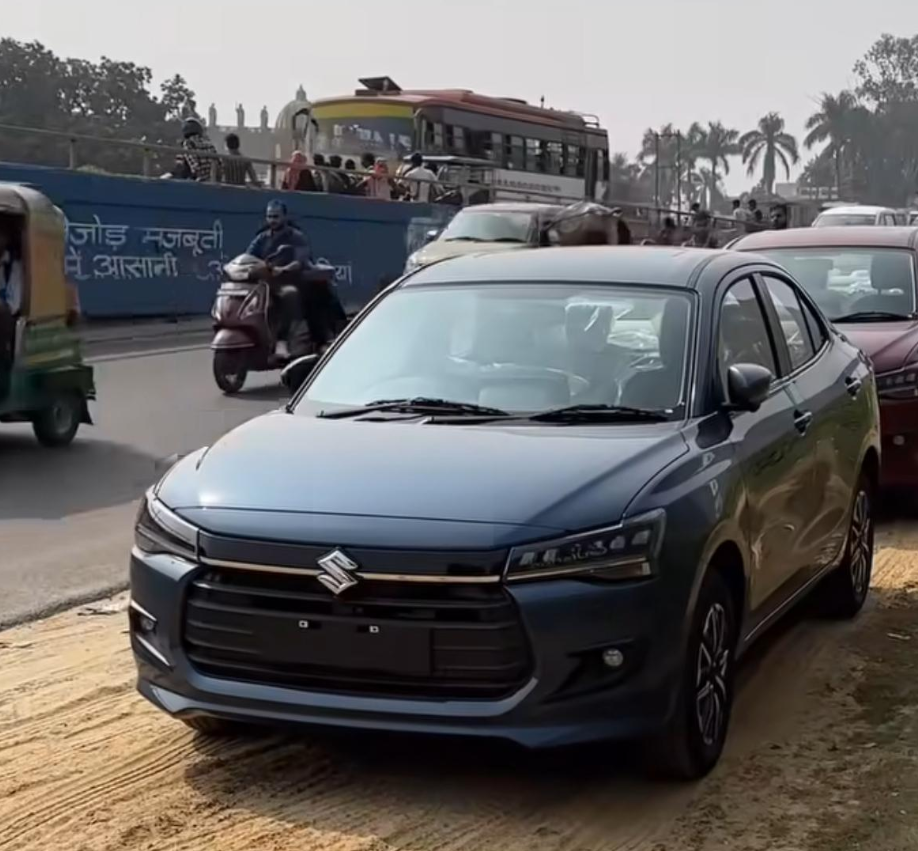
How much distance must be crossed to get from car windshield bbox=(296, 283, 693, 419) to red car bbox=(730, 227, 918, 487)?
374 cm

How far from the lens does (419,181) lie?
29.7 metres

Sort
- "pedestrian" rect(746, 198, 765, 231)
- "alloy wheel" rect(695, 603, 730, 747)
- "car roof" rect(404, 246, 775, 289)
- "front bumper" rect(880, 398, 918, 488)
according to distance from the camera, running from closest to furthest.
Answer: "alloy wheel" rect(695, 603, 730, 747) < "car roof" rect(404, 246, 775, 289) < "front bumper" rect(880, 398, 918, 488) < "pedestrian" rect(746, 198, 765, 231)

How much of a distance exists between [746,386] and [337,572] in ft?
5.81

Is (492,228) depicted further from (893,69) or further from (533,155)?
(893,69)

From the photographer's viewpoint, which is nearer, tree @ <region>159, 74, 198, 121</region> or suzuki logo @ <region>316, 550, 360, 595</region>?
suzuki logo @ <region>316, 550, 360, 595</region>

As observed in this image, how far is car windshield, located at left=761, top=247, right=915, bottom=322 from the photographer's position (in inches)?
395

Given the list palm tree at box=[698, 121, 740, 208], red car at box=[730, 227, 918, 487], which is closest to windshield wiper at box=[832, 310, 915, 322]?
red car at box=[730, 227, 918, 487]

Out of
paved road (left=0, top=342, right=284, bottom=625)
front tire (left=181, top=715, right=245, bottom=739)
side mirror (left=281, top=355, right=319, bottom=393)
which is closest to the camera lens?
front tire (left=181, top=715, right=245, bottom=739)

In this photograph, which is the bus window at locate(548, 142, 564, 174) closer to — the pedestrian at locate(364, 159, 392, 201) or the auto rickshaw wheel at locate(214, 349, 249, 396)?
the pedestrian at locate(364, 159, 392, 201)

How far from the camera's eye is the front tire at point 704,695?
4.59m

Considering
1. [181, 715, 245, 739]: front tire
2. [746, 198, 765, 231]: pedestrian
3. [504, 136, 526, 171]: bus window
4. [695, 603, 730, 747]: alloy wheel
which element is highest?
[504, 136, 526, 171]: bus window

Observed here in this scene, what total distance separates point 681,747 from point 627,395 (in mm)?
1319

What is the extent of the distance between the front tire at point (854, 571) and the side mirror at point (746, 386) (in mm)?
1606

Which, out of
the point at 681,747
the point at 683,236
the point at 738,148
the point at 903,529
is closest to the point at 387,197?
the point at 683,236
